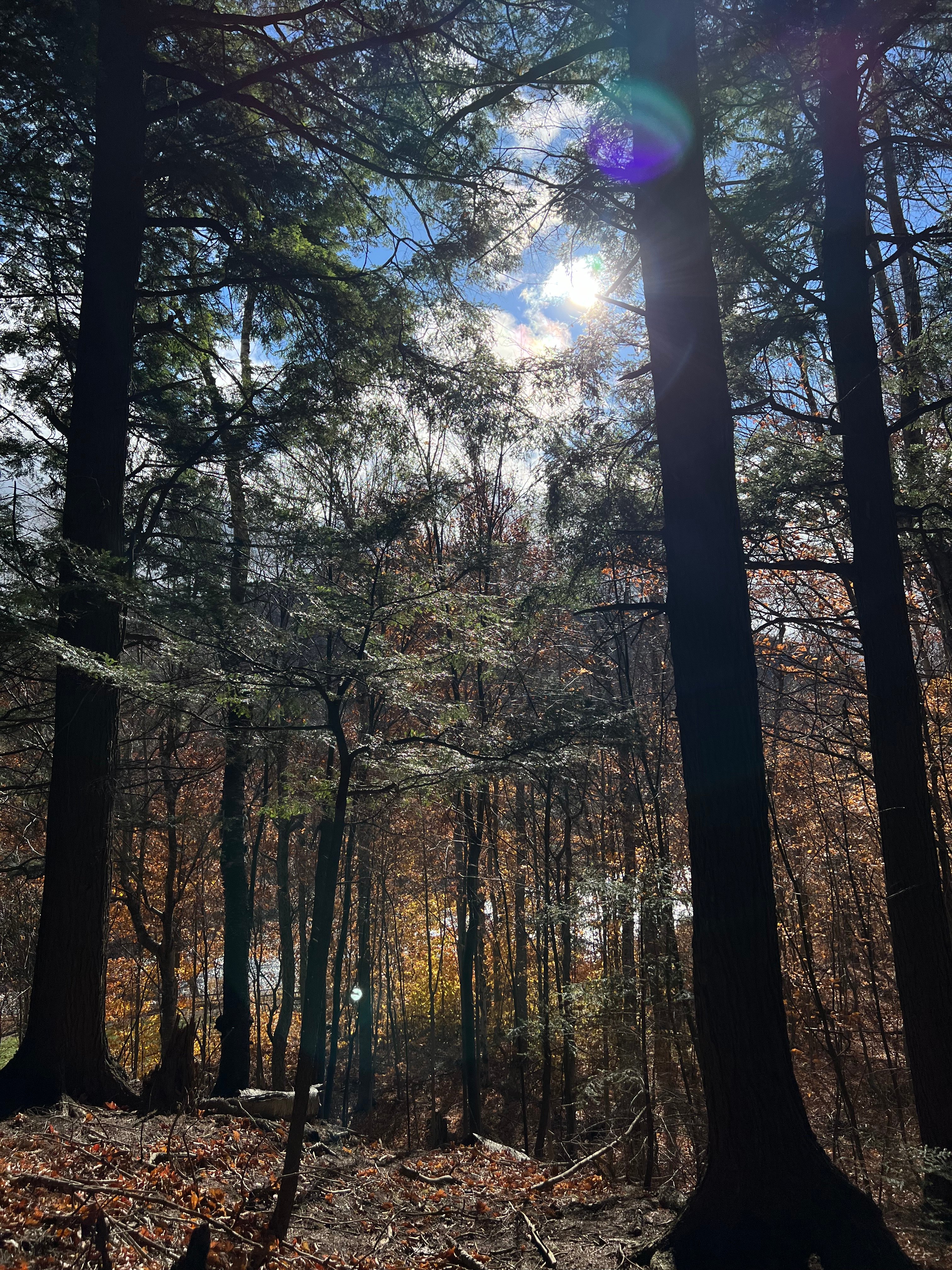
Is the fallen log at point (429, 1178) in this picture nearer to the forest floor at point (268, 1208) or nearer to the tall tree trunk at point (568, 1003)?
the forest floor at point (268, 1208)

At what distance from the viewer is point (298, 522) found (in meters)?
6.39

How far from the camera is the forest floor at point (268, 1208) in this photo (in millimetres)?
3350

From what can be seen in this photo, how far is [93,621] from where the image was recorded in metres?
5.97

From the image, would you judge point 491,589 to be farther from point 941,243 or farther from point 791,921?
point 791,921

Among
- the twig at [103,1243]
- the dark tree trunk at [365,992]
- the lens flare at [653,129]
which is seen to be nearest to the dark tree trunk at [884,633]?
the lens flare at [653,129]

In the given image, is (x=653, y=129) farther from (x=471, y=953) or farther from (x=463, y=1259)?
(x=471, y=953)

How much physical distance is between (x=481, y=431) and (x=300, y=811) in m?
4.21

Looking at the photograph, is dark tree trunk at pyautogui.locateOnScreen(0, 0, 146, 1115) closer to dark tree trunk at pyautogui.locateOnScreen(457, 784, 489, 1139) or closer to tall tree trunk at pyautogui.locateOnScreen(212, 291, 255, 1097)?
tall tree trunk at pyautogui.locateOnScreen(212, 291, 255, 1097)

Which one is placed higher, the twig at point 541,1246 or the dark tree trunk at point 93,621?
the dark tree trunk at point 93,621

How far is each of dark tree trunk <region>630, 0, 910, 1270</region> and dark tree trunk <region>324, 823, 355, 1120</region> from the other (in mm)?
9518

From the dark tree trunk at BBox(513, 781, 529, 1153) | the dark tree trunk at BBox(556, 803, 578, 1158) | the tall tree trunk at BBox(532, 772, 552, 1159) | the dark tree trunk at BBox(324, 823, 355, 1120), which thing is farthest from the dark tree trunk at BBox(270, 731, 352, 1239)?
the dark tree trunk at BBox(324, 823, 355, 1120)

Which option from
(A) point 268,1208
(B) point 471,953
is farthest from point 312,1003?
(B) point 471,953

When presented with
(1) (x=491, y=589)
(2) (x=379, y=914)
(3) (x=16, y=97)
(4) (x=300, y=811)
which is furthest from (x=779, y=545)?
(2) (x=379, y=914)

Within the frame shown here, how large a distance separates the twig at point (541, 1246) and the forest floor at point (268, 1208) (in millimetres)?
18
